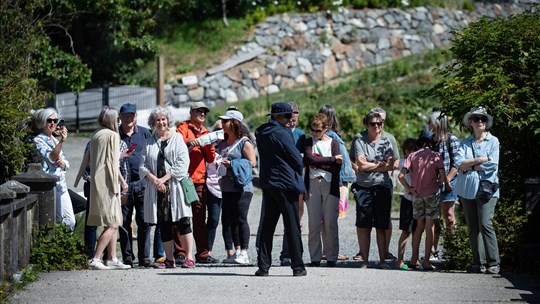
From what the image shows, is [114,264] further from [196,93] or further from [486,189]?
[196,93]

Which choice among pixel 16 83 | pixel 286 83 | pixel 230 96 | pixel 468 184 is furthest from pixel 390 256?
pixel 286 83

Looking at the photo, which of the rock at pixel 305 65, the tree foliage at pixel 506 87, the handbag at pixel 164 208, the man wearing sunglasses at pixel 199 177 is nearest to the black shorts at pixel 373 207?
the tree foliage at pixel 506 87

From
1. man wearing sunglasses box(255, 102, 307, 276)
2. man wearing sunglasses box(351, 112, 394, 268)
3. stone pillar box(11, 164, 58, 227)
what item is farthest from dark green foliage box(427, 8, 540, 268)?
stone pillar box(11, 164, 58, 227)

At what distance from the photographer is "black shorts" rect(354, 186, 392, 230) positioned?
1298cm

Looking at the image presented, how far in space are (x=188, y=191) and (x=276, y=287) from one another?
2.15 meters

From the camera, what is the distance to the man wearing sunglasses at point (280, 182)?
38.0 ft

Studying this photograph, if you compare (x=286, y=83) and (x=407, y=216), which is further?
(x=286, y=83)

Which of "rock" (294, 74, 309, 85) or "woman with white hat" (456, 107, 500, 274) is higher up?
"rock" (294, 74, 309, 85)

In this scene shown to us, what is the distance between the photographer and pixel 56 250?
12031 mm

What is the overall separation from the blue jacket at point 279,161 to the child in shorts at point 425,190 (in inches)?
73.8

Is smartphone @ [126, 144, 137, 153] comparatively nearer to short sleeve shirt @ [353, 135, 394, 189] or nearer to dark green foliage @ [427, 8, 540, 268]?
short sleeve shirt @ [353, 135, 394, 189]

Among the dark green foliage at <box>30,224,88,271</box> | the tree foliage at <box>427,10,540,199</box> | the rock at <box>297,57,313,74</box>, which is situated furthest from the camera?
the rock at <box>297,57,313,74</box>

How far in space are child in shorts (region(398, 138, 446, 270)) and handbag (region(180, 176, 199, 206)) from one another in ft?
7.98

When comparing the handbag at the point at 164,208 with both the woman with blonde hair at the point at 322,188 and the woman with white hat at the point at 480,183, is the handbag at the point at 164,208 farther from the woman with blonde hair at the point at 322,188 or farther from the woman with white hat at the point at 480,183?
the woman with white hat at the point at 480,183
